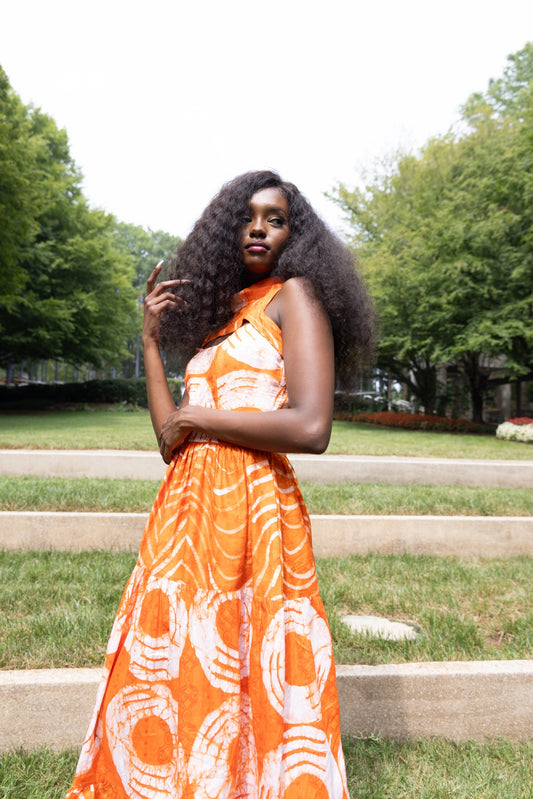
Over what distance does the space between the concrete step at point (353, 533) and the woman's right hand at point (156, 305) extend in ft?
10.6

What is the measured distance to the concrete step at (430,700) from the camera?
2.48 meters

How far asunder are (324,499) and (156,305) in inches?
164

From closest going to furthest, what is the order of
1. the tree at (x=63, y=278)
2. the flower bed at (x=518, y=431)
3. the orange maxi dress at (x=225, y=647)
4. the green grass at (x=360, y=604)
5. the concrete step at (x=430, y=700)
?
the orange maxi dress at (x=225, y=647), the concrete step at (x=430, y=700), the green grass at (x=360, y=604), the flower bed at (x=518, y=431), the tree at (x=63, y=278)

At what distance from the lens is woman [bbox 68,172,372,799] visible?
139cm

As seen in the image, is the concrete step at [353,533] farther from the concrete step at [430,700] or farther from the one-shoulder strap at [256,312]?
the one-shoulder strap at [256,312]

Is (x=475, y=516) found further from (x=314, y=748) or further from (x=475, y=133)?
(x=475, y=133)

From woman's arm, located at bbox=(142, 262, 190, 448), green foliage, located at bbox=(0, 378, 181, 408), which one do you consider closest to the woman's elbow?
woman's arm, located at bbox=(142, 262, 190, 448)

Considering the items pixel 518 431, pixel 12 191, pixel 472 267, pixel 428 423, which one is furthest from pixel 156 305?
pixel 428 423

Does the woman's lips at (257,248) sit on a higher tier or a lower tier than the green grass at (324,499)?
higher

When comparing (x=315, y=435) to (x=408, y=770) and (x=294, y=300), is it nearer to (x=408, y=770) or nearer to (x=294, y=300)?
(x=294, y=300)

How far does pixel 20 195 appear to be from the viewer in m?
14.8

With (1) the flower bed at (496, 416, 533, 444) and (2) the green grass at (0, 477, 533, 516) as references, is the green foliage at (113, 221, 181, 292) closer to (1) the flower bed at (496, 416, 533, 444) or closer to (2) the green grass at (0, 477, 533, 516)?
(1) the flower bed at (496, 416, 533, 444)

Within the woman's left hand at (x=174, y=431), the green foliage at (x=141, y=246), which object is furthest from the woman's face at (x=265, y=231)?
the green foliage at (x=141, y=246)

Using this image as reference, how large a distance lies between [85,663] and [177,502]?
62.1 inches
